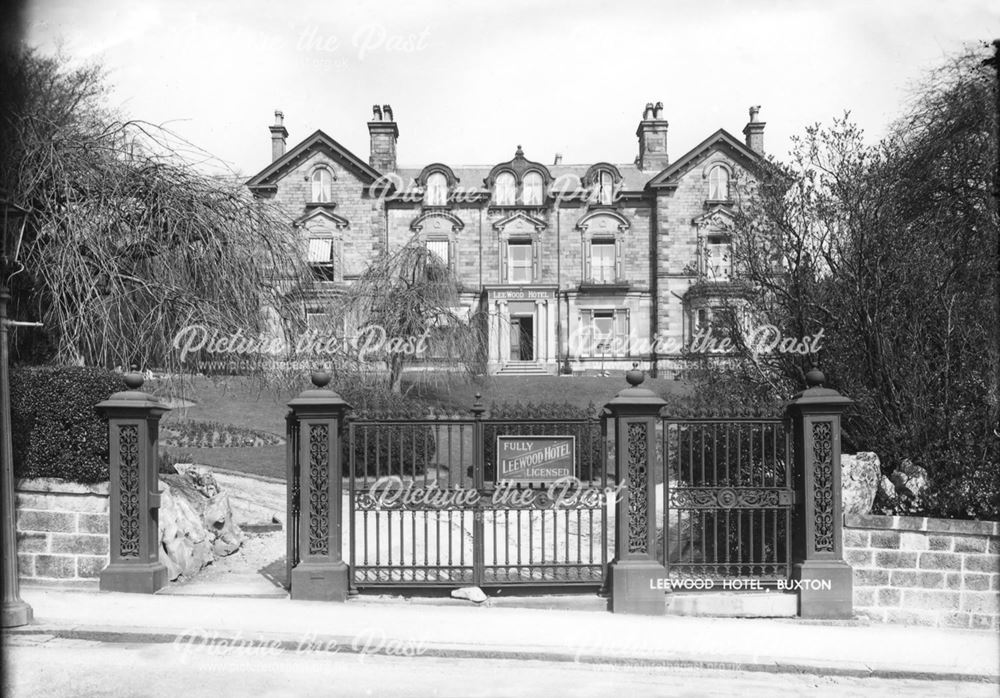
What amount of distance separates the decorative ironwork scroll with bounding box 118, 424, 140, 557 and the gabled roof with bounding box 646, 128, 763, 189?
34819 mm

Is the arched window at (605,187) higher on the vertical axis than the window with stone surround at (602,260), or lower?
higher

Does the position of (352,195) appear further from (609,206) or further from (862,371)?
(862,371)

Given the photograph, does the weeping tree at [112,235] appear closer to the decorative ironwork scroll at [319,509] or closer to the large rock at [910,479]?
the decorative ironwork scroll at [319,509]

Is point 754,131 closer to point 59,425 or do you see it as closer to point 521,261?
point 521,261

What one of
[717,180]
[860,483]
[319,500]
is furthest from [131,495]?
[717,180]

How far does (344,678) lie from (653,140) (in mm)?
40473

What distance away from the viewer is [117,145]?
40.8 ft

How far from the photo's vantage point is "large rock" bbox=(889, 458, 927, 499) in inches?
376

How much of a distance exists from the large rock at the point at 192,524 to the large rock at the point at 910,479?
28.1ft

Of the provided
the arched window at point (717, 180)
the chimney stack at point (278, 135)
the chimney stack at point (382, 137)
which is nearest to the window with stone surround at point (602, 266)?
the arched window at point (717, 180)

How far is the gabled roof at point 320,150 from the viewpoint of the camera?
40.4 m

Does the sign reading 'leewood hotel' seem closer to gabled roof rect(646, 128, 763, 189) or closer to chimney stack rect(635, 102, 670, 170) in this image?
gabled roof rect(646, 128, 763, 189)

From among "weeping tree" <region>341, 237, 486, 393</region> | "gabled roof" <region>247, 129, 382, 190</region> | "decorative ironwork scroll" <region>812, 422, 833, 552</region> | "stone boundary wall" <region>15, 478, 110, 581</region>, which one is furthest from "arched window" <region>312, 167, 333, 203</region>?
"decorative ironwork scroll" <region>812, 422, 833, 552</region>

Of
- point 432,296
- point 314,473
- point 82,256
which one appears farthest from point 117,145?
point 432,296
